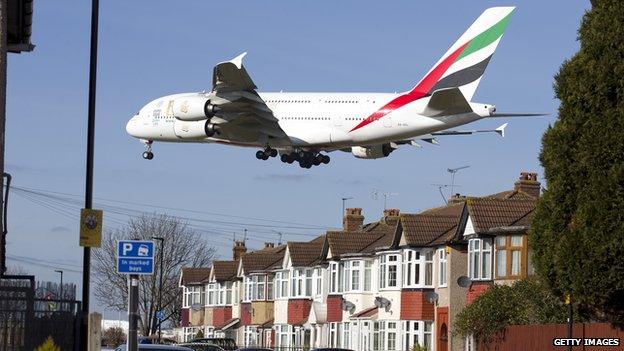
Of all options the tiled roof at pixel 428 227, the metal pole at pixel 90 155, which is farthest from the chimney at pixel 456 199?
the metal pole at pixel 90 155

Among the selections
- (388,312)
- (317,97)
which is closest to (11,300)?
(317,97)

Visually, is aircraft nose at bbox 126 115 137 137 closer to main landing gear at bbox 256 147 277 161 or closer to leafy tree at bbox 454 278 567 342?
main landing gear at bbox 256 147 277 161

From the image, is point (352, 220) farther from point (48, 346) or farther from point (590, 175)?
point (48, 346)

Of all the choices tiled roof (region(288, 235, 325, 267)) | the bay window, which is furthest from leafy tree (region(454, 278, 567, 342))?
tiled roof (region(288, 235, 325, 267))

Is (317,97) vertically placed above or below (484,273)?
above

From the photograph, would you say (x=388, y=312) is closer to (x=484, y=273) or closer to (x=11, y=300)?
(x=484, y=273)

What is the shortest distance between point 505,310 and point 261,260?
47795 millimetres

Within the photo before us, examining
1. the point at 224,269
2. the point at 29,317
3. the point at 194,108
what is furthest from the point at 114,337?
the point at 29,317

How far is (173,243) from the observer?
11194 centimetres

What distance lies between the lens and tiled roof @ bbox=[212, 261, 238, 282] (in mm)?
100081

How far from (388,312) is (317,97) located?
11140mm

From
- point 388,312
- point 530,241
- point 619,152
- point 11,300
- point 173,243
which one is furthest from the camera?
point 173,243

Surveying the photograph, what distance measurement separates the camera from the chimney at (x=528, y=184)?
59250mm

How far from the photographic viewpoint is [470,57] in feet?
194
